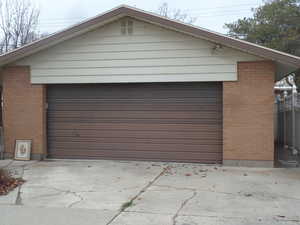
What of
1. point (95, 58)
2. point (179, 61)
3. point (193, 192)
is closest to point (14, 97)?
point (95, 58)

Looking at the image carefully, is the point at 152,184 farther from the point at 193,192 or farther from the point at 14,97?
the point at 14,97

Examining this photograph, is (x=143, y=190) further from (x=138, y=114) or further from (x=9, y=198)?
(x=138, y=114)

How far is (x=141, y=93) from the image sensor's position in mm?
11125

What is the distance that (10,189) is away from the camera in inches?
309

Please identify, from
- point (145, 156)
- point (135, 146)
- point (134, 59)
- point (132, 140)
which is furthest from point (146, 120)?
point (134, 59)

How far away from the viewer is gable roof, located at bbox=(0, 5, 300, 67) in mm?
9391

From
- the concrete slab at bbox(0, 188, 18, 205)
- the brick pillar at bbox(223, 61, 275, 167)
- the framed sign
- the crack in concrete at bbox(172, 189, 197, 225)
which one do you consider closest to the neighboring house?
the brick pillar at bbox(223, 61, 275, 167)

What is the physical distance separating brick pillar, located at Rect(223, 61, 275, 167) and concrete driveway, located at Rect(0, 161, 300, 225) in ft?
1.53

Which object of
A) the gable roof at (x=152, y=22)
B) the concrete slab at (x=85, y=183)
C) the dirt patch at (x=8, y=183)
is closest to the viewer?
the concrete slab at (x=85, y=183)

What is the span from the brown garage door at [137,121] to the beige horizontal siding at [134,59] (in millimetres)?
436

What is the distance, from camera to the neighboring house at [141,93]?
10086mm

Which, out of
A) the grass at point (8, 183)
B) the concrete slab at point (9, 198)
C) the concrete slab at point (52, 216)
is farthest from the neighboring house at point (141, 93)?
the concrete slab at point (52, 216)

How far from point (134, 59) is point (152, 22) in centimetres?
123

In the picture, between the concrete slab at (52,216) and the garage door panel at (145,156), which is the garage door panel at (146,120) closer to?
the garage door panel at (145,156)
